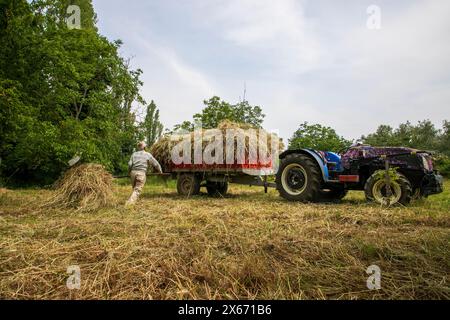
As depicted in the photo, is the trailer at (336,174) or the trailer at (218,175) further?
the trailer at (218,175)

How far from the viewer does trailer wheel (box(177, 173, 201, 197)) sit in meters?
9.59

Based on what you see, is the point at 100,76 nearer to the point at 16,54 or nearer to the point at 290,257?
the point at 16,54

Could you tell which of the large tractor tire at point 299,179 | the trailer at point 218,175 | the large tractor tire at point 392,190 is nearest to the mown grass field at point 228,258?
the large tractor tire at point 392,190

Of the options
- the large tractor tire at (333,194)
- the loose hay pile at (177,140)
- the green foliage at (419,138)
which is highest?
the green foliage at (419,138)

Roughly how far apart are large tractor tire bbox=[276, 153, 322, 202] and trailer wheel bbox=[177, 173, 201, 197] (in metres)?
2.49

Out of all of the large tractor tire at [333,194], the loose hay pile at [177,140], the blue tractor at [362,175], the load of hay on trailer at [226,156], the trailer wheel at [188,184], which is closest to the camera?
the blue tractor at [362,175]

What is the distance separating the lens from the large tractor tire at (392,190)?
6.51m

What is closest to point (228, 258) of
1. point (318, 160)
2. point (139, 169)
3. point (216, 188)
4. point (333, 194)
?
point (318, 160)

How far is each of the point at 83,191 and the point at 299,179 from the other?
16.7 feet

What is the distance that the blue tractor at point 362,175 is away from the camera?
6664mm

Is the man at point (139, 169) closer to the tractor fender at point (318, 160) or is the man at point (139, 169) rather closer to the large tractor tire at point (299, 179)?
the large tractor tire at point (299, 179)

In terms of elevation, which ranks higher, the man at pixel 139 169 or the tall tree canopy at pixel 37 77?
the tall tree canopy at pixel 37 77

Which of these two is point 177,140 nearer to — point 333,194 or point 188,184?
point 188,184

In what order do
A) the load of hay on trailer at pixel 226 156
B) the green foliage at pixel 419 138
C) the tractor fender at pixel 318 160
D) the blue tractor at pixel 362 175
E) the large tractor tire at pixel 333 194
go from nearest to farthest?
the blue tractor at pixel 362 175
the tractor fender at pixel 318 160
the large tractor tire at pixel 333 194
the load of hay on trailer at pixel 226 156
the green foliage at pixel 419 138
